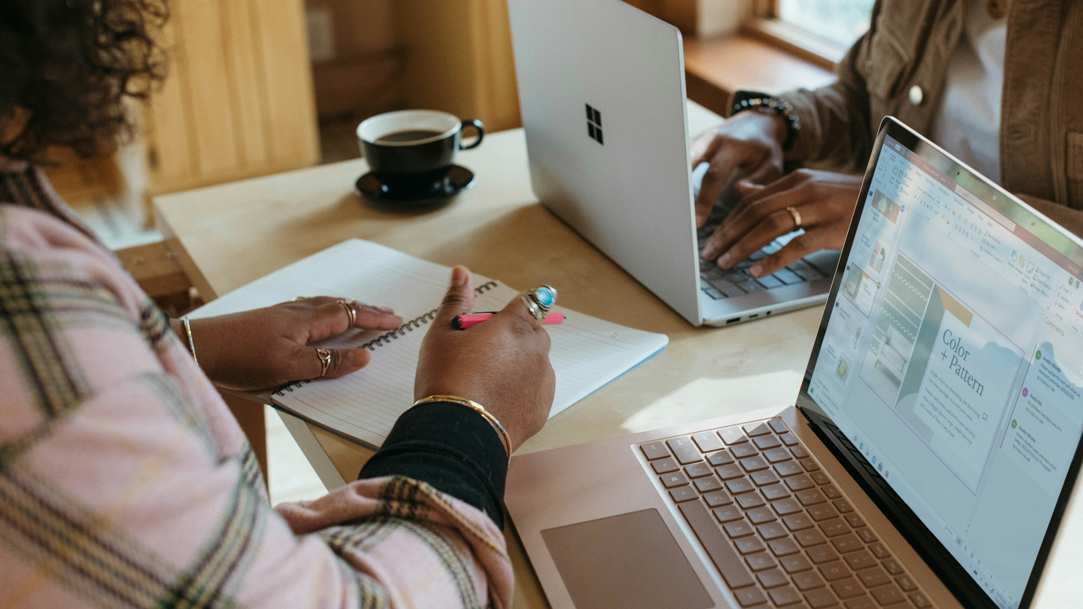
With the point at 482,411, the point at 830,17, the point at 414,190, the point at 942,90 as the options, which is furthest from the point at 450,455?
the point at 830,17

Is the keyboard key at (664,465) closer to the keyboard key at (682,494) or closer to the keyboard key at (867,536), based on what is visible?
the keyboard key at (682,494)

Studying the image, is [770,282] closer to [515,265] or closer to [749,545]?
[515,265]

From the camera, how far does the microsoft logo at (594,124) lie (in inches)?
36.5

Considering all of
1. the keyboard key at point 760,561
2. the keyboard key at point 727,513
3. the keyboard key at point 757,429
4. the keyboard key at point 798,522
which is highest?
the keyboard key at point 757,429

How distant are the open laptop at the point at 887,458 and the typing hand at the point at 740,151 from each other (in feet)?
1.50

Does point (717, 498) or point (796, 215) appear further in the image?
point (796, 215)

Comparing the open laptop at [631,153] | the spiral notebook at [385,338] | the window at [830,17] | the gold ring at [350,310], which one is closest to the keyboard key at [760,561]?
the spiral notebook at [385,338]

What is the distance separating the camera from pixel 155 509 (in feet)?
1.26

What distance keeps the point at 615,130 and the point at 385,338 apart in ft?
1.06

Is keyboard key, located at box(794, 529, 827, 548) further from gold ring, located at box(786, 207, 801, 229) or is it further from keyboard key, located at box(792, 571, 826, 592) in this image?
gold ring, located at box(786, 207, 801, 229)

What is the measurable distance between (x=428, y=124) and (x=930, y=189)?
78 cm

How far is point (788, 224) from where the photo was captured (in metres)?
0.93

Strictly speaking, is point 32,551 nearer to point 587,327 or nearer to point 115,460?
point 115,460

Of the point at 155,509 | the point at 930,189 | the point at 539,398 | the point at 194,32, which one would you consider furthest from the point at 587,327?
the point at 194,32
